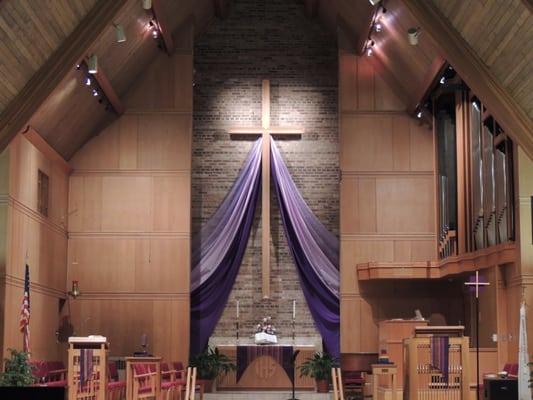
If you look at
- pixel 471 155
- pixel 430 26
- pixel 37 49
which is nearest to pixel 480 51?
pixel 430 26

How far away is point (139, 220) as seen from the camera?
1705 cm

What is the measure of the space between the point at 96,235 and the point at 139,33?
3722mm

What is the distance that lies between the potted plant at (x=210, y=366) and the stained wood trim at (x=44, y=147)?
3.96 m

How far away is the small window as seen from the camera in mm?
15219

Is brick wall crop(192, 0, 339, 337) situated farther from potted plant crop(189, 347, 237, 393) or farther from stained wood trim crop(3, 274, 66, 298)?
stained wood trim crop(3, 274, 66, 298)

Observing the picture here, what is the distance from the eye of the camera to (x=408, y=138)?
17.4m

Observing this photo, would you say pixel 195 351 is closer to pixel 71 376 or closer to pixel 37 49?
pixel 71 376

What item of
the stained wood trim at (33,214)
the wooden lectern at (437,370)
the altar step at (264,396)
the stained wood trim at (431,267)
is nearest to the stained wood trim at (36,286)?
the stained wood trim at (33,214)

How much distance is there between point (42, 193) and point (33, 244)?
115 centimetres

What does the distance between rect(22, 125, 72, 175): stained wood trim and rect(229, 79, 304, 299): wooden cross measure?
10.0ft

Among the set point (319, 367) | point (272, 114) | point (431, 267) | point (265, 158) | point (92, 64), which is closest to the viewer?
point (92, 64)

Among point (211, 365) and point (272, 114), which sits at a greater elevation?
point (272, 114)

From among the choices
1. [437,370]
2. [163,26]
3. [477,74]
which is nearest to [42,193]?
[163,26]

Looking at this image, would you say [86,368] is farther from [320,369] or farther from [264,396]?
[320,369]
